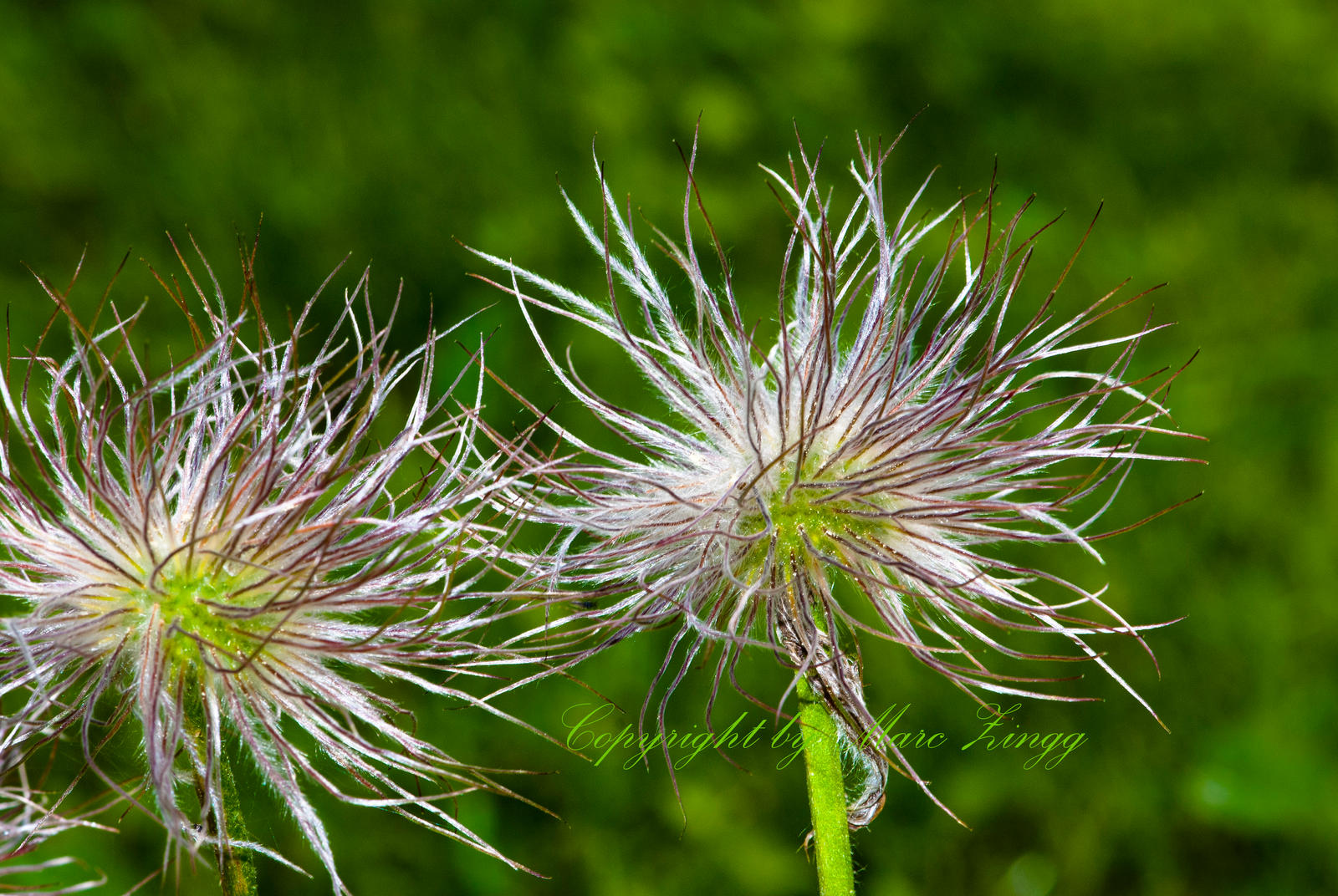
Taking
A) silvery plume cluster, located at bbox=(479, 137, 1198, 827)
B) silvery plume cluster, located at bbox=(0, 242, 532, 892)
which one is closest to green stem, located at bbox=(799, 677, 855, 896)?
silvery plume cluster, located at bbox=(479, 137, 1198, 827)

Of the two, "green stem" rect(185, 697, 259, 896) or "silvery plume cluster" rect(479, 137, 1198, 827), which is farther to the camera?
"silvery plume cluster" rect(479, 137, 1198, 827)

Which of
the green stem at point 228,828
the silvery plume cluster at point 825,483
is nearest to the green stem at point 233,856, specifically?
the green stem at point 228,828

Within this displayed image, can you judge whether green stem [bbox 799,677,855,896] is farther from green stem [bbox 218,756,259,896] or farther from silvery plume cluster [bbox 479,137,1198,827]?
green stem [bbox 218,756,259,896]

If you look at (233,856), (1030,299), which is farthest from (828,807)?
(1030,299)

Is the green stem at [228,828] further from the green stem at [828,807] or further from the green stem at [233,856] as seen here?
the green stem at [828,807]

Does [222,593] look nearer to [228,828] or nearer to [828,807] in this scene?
[228,828]

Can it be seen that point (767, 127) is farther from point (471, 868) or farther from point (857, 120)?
point (471, 868)

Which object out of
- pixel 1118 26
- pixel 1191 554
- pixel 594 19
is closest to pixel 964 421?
pixel 1191 554

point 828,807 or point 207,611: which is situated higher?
point 207,611
